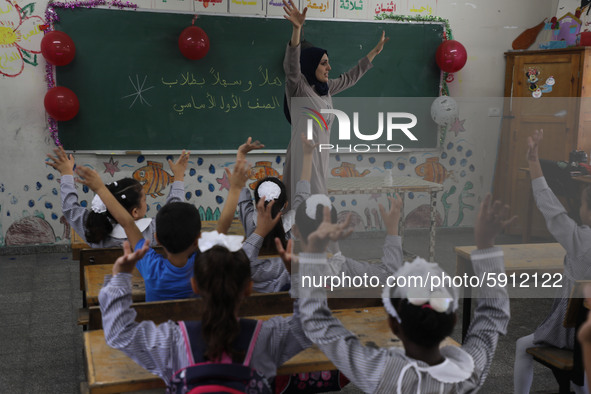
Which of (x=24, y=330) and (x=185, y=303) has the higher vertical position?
(x=185, y=303)

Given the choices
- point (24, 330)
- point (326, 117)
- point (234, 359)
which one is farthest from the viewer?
point (326, 117)

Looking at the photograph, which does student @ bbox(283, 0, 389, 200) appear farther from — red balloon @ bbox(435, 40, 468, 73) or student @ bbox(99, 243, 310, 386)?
student @ bbox(99, 243, 310, 386)

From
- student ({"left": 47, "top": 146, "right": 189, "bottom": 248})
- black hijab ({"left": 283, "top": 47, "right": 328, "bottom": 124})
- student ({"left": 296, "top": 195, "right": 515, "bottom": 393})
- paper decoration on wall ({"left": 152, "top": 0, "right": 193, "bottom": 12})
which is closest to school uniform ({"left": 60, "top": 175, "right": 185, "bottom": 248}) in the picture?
student ({"left": 47, "top": 146, "right": 189, "bottom": 248})

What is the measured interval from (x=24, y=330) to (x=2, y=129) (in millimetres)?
1902

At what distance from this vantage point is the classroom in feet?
14.5

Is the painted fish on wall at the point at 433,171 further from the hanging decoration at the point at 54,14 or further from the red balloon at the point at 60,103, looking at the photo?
the red balloon at the point at 60,103

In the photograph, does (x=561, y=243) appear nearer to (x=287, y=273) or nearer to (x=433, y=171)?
(x=287, y=273)

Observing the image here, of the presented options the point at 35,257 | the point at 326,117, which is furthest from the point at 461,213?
the point at 35,257

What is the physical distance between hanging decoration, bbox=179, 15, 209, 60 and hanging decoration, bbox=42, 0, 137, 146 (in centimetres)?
45

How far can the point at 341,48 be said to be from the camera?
5.11m

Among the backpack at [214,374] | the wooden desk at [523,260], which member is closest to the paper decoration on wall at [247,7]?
the wooden desk at [523,260]

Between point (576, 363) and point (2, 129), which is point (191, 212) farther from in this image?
point (2, 129)

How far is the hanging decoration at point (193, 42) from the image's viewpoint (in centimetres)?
455

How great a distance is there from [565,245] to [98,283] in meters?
1.67
